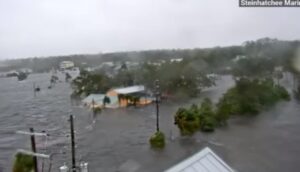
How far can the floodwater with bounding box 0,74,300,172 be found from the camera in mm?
5336

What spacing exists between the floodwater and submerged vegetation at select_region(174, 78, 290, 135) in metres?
0.20

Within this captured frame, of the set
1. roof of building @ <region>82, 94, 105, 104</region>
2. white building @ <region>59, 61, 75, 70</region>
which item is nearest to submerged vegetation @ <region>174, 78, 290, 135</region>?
roof of building @ <region>82, 94, 105, 104</region>

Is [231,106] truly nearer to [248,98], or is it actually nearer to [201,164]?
[248,98]

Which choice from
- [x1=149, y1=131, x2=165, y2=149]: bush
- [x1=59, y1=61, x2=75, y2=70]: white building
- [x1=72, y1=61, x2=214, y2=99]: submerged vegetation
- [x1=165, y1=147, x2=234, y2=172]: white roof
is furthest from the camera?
[x1=59, y1=61, x2=75, y2=70]: white building

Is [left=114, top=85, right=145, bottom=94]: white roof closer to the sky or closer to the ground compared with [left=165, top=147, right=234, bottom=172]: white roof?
closer to the ground

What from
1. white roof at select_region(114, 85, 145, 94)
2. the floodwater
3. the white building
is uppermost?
the white building

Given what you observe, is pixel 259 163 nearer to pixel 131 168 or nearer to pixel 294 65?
pixel 131 168

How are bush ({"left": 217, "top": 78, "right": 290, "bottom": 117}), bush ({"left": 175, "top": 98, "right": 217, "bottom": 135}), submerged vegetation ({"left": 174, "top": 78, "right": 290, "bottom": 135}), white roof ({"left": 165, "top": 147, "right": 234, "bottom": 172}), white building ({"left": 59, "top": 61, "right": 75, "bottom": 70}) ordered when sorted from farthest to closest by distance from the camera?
white building ({"left": 59, "top": 61, "right": 75, "bottom": 70}), bush ({"left": 217, "top": 78, "right": 290, "bottom": 117}), submerged vegetation ({"left": 174, "top": 78, "right": 290, "bottom": 135}), bush ({"left": 175, "top": 98, "right": 217, "bottom": 135}), white roof ({"left": 165, "top": 147, "right": 234, "bottom": 172})

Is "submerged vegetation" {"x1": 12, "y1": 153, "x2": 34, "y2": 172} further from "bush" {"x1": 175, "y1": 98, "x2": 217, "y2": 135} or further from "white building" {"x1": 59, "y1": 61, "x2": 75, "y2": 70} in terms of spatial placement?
"white building" {"x1": 59, "y1": 61, "x2": 75, "y2": 70}

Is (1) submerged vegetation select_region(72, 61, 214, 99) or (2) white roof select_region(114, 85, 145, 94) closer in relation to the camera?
(2) white roof select_region(114, 85, 145, 94)

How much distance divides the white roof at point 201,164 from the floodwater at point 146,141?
3139mm

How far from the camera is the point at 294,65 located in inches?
519

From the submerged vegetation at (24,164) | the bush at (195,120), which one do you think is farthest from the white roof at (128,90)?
the submerged vegetation at (24,164)

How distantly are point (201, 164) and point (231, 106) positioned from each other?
6.58 metres
